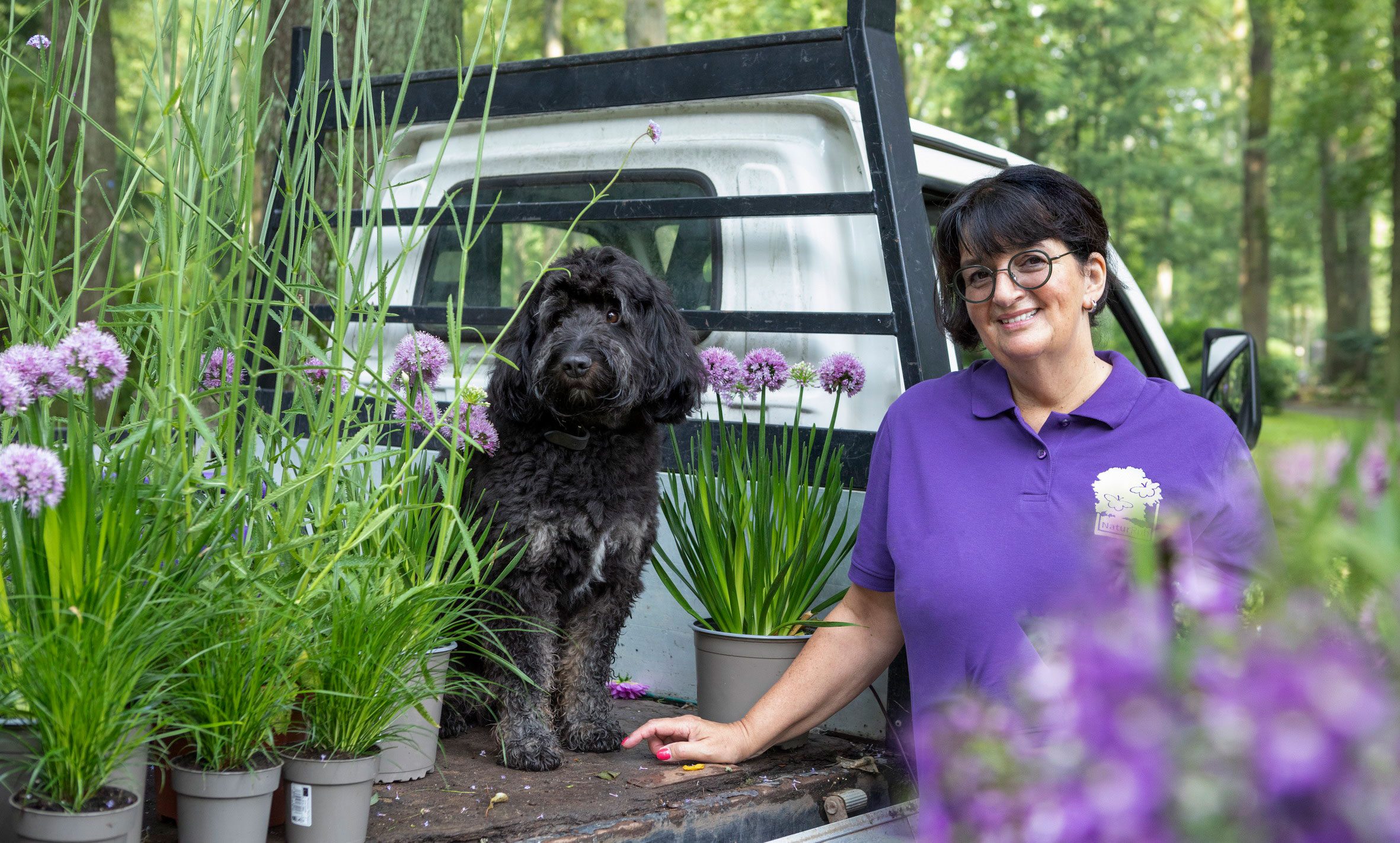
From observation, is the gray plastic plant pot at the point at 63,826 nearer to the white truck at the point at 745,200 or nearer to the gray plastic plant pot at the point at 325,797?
the gray plastic plant pot at the point at 325,797

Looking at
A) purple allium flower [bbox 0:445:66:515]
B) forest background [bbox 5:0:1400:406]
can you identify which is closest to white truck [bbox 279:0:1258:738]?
purple allium flower [bbox 0:445:66:515]

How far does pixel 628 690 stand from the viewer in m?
3.37

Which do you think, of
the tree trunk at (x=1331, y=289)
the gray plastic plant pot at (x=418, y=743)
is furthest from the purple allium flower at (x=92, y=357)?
the tree trunk at (x=1331, y=289)

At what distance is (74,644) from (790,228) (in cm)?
234

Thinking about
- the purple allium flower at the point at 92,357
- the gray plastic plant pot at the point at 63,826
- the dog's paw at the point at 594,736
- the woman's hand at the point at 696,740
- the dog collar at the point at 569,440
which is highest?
the purple allium flower at the point at 92,357

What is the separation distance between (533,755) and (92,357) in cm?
145

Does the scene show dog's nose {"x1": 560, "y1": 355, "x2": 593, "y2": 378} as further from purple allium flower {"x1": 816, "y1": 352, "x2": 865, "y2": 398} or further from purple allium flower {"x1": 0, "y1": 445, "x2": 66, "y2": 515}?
purple allium flower {"x1": 0, "y1": 445, "x2": 66, "y2": 515}

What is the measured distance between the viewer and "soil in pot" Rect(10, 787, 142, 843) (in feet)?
4.97

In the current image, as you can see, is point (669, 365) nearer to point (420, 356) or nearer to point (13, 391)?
point (420, 356)

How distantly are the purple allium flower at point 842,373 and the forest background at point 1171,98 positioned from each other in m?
10.1

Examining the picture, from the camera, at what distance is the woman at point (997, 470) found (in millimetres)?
2412

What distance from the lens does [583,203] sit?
3510mm

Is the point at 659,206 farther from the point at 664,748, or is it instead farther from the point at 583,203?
the point at 664,748

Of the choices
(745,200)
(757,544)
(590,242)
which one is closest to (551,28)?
(590,242)
